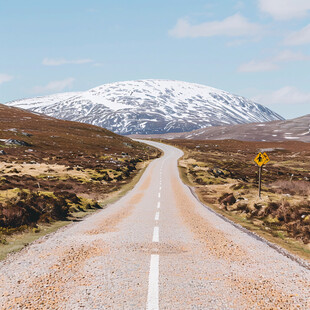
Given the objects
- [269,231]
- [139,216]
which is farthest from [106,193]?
[269,231]

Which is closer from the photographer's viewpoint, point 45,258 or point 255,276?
point 255,276

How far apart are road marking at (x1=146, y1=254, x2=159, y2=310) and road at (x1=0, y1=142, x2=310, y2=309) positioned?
0.07 feet

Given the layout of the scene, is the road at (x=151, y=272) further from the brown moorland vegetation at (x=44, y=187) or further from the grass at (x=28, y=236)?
the brown moorland vegetation at (x=44, y=187)

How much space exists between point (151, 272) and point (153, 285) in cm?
85

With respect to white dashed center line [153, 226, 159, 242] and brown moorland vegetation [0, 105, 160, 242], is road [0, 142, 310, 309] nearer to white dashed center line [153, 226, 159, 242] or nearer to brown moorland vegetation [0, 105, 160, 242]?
white dashed center line [153, 226, 159, 242]

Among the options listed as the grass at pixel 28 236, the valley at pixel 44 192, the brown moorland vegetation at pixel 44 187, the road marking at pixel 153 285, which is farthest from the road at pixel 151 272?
the brown moorland vegetation at pixel 44 187

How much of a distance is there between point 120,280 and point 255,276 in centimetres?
373

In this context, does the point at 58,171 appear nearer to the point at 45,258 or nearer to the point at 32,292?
the point at 45,258

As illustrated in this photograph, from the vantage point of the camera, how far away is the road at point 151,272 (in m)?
6.54

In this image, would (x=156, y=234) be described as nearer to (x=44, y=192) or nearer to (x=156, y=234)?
(x=156, y=234)

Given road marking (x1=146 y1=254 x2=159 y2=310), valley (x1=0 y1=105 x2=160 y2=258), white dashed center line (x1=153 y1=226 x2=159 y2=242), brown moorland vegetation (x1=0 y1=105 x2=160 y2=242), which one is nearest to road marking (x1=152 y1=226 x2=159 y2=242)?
white dashed center line (x1=153 y1=226 x2=159 y2=242)

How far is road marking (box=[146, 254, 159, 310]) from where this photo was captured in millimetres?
6308

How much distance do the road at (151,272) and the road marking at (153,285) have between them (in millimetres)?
22

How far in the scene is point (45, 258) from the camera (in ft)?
31.1
